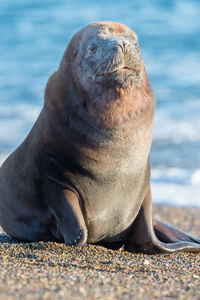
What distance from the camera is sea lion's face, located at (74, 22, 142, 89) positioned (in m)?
4.86

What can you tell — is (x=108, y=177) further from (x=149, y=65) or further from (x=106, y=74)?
(x=149, y=65)

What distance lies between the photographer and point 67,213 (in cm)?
506

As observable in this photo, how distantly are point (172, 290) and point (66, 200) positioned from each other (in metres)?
1.82

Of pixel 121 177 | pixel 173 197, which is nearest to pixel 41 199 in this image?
pixel 121 177

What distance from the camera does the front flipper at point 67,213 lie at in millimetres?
4988

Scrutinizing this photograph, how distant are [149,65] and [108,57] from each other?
1913cm

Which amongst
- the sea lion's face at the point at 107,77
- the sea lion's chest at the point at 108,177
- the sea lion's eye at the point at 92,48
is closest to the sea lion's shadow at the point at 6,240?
the sea lion's chest at the point at 108,177

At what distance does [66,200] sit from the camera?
200 inches

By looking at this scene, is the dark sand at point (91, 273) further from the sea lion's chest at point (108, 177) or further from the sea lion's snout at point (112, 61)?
the sea lion's snout at point (112, 61)

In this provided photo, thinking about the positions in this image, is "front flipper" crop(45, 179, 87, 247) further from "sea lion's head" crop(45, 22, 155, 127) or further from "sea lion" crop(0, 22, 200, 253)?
"sea lion's head" crop(45, 22, 155, 127)

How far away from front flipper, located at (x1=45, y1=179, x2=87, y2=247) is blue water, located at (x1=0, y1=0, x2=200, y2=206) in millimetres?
5508

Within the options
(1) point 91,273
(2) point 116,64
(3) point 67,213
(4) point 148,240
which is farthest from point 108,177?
(1) point 91,273

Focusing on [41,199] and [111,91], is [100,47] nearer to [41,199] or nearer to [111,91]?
Result: [111,91]

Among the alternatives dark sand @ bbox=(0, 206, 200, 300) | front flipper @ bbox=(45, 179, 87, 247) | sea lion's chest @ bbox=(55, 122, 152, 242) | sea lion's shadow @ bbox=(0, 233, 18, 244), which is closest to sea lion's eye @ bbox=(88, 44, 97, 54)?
sea lion's chest @ bbox=(55, 122, 152, 242)
